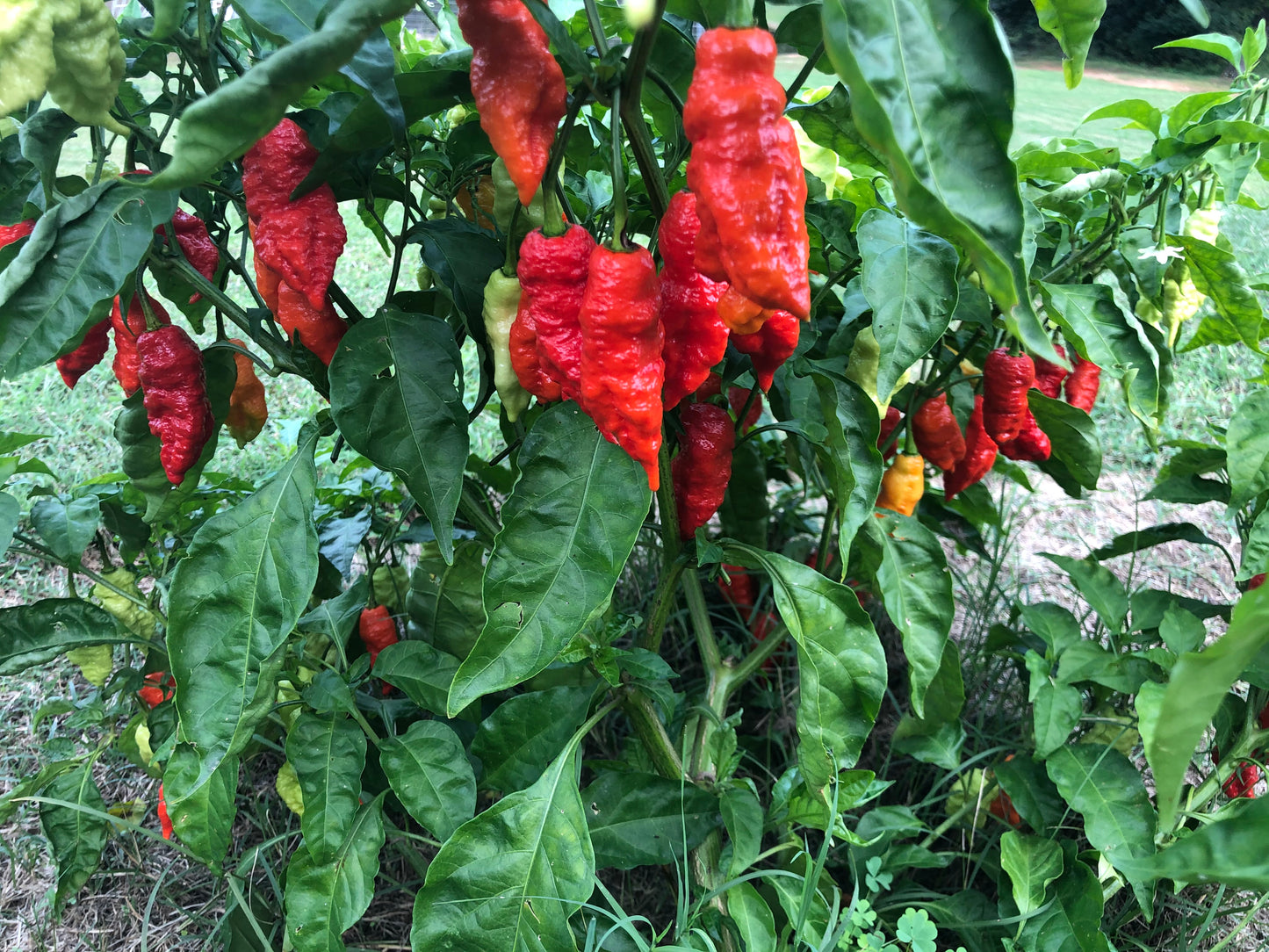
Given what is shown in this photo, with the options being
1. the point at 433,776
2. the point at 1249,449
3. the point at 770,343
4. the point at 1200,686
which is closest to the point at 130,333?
the point at 433,776

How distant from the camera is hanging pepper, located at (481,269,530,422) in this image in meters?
0.74

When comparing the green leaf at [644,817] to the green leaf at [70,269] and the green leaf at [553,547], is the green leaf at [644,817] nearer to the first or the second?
the green leaf at [553,547]

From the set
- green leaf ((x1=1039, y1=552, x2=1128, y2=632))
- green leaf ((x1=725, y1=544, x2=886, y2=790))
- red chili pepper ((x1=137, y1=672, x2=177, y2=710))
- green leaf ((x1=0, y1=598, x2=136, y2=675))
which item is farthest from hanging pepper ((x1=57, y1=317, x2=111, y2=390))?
green leaf ((x1=1039, y1=552, x2=1128, y2=632))

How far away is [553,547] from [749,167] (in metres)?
0.35

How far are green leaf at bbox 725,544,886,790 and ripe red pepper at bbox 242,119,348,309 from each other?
21.4 inches

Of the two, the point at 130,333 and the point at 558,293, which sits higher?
the point at 558,293

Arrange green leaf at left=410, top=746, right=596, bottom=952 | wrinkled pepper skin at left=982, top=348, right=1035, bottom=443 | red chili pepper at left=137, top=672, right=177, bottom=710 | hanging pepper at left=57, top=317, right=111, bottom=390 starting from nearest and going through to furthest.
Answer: green leaf at left=410, top=746, right=596, bottom=952, hanging pepper at left=57, top=317, right=111, bottom=390, wrinkled pepper skin at left=982, top=348, right=1035, bottom=443, red chili pepper at left=137, top=672, right=177, bottom=710

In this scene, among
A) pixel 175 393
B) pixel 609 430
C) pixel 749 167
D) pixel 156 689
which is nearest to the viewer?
pixel 749 167

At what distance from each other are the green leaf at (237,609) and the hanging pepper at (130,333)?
25 centimetres

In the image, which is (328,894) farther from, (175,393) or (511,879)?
(175,393)

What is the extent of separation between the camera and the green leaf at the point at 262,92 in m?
0.41

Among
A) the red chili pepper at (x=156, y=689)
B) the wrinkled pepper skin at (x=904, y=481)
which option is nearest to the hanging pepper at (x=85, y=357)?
the red chili pepper at (x=156, y=689)

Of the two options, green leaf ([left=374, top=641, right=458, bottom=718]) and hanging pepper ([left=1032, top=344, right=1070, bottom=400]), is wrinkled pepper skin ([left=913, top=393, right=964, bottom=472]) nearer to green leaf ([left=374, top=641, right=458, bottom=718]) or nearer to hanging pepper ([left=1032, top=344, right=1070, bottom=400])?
hanging pepper ([left=1032, top=344, right=1070, bottom=400])

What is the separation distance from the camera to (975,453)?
3.80 ft
